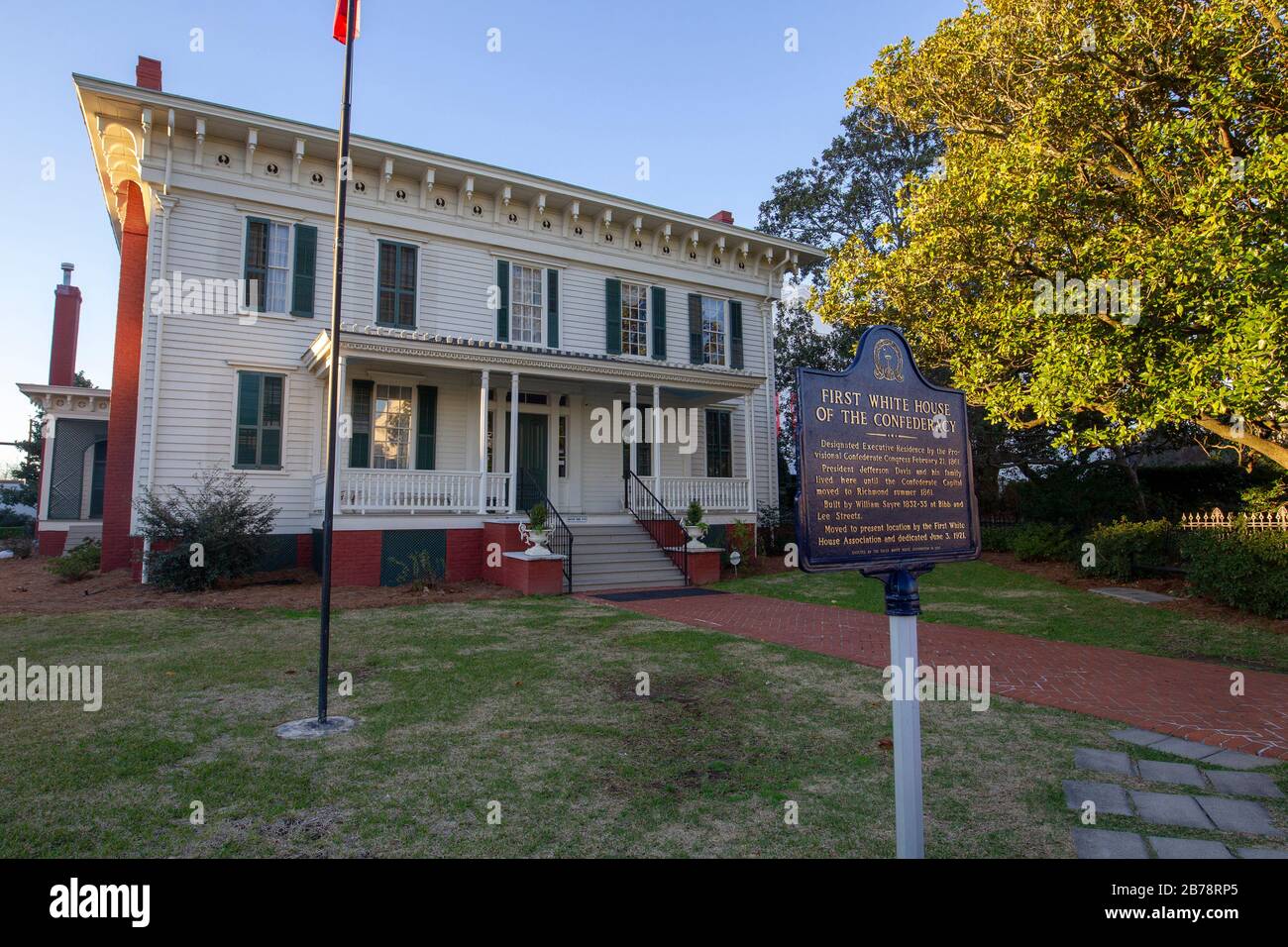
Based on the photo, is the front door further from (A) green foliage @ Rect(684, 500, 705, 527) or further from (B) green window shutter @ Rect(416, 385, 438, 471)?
(A) green foliage @ Rect(684, 500, 705, 527)

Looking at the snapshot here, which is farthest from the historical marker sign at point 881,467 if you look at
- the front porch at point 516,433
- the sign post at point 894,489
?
the front porch at point 516,433

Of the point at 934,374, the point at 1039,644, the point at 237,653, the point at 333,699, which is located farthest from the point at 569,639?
the point at 934,374

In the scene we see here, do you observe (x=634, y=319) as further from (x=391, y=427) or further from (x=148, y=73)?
(x=148, y=73)

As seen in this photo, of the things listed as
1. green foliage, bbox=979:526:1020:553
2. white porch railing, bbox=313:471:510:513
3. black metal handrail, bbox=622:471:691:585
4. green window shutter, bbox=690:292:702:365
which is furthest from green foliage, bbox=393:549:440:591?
green foliage, bbox=979:526:1020:553

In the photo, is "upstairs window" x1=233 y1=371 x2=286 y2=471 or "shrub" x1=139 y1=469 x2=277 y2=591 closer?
"shrub" x1=139 y1=469 x2=277 y2=591

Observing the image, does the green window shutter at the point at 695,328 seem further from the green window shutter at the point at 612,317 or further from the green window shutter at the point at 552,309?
the green window shutter at the point at 552,309

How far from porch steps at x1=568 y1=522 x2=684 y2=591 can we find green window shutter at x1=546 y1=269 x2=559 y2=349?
4.89 metres

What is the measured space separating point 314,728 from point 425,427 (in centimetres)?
1087

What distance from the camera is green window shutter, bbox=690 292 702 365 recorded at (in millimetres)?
19234

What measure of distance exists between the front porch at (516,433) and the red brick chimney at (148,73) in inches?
274

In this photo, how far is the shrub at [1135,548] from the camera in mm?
13773

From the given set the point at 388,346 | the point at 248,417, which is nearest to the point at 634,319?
the point at 388,346
